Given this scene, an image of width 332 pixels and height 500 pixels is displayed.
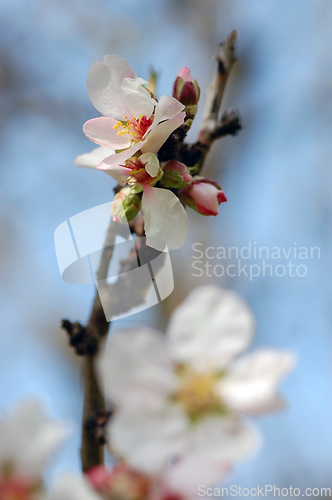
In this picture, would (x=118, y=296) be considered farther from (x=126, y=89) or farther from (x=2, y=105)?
(x=2, y=105)

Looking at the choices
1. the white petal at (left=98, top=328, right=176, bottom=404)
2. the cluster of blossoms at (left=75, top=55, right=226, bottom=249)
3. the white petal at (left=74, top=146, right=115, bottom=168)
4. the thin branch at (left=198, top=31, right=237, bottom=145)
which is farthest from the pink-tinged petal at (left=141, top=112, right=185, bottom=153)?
the white petal at (left=98, top=328, right=176, bottom=404)

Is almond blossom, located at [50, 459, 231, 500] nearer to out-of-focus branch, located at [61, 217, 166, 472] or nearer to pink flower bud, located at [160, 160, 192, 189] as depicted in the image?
out-of-focus branch, located at [61, 217, 166, 472]

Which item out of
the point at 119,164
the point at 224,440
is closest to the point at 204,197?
the point at 119,164

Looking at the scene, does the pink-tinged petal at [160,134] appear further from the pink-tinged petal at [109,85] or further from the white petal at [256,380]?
the white petal at [256,380]

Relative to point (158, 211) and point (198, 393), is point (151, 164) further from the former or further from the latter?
point (198, 393)

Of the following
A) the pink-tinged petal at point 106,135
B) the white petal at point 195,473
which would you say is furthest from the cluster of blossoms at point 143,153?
the white petal at point 195,473

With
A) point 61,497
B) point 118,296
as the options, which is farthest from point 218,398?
point 118,296
